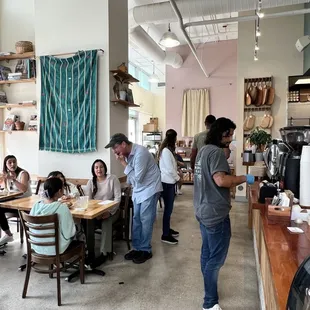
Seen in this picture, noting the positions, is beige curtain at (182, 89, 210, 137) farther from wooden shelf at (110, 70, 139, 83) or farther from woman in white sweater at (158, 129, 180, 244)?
woman in white sweater at (158, 129, 180, 244)

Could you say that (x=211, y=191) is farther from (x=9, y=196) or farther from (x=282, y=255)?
(x=9, y=196)

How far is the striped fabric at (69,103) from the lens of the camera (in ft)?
13.3

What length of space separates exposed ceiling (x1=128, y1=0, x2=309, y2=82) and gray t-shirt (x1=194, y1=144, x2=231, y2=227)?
3.73m

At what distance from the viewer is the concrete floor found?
246 cm

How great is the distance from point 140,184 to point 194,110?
19.8 feet

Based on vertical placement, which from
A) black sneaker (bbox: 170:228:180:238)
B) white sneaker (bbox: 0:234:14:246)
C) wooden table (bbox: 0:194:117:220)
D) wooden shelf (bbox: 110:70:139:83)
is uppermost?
wooden shelf (bbox: 110:70:139:83)

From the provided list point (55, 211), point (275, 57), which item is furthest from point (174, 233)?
point (275, 57)

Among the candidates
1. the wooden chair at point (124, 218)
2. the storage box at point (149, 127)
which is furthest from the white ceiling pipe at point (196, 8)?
the storage box at point (149, 127)

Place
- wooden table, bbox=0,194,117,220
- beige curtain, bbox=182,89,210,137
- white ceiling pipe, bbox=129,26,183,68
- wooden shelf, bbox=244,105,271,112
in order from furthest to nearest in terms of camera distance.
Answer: beige curtain, bbox=182,89,210,137 → white ceiling pipe, bbox=129,26,183,68 → wooden shelf, bbox=244,105,271,112 → wooden table, bbox=0,194,117,220

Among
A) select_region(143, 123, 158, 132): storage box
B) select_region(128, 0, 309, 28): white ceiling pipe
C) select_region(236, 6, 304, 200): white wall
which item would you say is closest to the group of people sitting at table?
select_region(128, 0, 309, 28): white ceiling pipe

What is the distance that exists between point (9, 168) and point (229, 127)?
10.3 feet

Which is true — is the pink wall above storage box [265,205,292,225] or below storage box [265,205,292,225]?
above

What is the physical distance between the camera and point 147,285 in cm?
277

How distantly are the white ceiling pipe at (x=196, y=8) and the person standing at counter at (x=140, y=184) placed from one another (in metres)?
3.14
